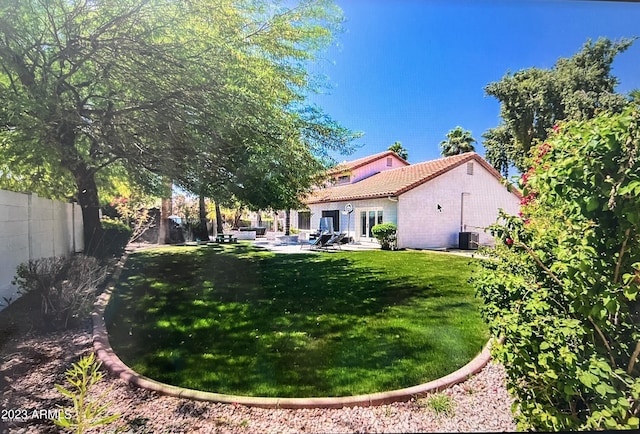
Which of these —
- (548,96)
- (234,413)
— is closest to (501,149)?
(548,96)

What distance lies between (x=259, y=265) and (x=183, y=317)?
1103 millimetres

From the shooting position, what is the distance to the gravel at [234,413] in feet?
4.84

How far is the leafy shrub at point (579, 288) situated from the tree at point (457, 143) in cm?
78

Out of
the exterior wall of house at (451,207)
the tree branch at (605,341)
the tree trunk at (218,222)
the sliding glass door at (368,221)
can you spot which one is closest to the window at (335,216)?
the sliding glass door at (368,221)

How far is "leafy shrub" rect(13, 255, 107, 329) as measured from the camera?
2018 millimetres

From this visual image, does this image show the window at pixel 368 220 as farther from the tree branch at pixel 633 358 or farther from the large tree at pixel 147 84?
the tree branch at pixel 633 358

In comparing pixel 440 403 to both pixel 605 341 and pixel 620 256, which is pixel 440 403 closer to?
pixel 605 341

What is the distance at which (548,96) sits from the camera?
1.93 m

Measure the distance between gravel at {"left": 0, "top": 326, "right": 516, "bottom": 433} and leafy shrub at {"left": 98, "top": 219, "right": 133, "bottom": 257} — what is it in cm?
105

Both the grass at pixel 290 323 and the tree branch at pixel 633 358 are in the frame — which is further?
the grass at pixel 290 323

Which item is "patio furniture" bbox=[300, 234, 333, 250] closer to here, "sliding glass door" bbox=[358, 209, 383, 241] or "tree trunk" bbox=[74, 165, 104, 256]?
"sliding glass door" bbox=[358, 209, 383, 241]

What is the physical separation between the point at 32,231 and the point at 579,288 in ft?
10.0

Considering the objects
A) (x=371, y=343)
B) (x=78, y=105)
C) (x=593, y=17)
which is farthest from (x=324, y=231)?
(x=593, y=17)

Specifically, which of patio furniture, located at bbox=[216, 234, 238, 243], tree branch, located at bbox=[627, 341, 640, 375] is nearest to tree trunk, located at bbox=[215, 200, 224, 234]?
patio furniture, located at bbox=[216, 234, 238, 243]
